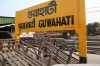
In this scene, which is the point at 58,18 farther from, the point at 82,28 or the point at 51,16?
the point at 82,28

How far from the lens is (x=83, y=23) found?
250 inches

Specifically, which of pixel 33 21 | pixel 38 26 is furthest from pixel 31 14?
pixel 38 26

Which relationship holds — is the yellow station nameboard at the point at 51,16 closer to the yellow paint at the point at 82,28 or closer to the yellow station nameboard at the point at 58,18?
the yellow station nameboard at the point at 58,18

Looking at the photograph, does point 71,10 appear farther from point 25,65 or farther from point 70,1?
point 25,65

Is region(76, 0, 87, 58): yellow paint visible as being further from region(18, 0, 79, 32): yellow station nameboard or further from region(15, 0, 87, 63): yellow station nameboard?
region(18, 0, 79, 32): yellow station nameboard

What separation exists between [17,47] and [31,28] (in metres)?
1.60

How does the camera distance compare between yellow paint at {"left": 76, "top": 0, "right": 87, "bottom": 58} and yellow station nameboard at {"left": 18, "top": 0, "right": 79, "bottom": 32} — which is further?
yellow station nameboard at {"left": 18, "top": 0, "right": 79, "bottom": 32}

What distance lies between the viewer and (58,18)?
24.5ft

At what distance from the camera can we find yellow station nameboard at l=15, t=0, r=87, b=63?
21.0ft

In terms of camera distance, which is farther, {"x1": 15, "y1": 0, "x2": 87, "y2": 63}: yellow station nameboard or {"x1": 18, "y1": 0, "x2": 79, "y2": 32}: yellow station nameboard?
{"x1": 18, "y1": 0, "x2": 79, "y2": 32}: yellow station nameboard

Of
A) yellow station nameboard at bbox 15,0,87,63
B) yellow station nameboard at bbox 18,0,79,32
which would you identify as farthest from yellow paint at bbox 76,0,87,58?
yellow station nameboard at bbox 18,0,79,32

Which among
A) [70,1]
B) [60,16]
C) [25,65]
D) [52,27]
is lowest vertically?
[25,65]

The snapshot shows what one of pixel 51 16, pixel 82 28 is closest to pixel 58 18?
pixel 51 16

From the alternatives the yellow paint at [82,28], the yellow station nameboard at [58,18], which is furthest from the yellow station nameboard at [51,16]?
the yellow paint at [82,28]
